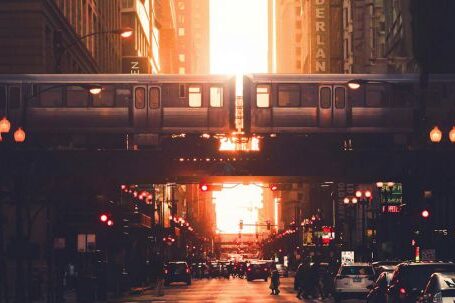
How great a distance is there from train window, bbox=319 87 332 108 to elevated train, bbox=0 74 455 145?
0.05 metres

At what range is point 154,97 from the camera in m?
49.4

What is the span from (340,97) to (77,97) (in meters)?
12.2

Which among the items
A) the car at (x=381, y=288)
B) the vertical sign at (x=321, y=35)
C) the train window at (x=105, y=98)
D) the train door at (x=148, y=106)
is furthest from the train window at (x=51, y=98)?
the vertical sign at (x=321, y=35)

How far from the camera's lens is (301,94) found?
4956 cm

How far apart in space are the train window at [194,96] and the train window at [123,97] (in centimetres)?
284

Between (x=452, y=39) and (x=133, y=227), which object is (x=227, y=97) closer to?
(x=452, y=39)

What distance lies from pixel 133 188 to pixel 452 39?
37.1 meters

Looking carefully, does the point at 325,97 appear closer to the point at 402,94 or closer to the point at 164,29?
the point at 402,94

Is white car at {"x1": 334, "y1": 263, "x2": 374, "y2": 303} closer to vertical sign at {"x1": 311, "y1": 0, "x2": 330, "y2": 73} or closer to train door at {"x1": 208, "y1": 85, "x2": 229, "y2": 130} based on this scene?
train door at {"x1": 208, "y1": 85, "x2": 229, "y2": 130}

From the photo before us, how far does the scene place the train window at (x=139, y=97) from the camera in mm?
49281

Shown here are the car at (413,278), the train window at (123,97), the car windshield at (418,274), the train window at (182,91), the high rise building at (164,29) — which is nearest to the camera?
the car at (413,278)

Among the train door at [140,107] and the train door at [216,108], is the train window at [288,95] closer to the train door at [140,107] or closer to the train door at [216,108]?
the train door at [216,108]

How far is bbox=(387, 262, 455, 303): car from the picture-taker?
24875 millimetres

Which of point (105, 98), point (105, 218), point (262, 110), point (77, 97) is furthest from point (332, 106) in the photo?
point (105, 218)
